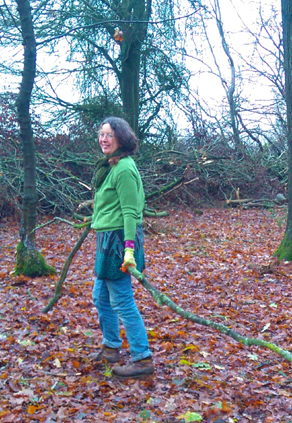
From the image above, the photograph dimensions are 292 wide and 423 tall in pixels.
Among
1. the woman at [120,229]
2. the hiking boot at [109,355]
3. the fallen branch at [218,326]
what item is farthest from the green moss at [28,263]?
the fallen branch at [218,326]

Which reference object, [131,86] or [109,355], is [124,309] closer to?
[109,355]

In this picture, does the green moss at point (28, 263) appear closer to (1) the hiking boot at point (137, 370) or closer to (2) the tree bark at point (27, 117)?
(2) the tree bark at point (27, 117)

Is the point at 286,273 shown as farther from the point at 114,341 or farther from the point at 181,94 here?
the point at 181,94

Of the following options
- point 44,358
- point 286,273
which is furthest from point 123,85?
point 44,358

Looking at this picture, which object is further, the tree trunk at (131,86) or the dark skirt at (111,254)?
the tree trunk at (131,86)

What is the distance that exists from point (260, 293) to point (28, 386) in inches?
140

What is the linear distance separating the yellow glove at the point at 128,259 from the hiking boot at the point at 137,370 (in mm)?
810

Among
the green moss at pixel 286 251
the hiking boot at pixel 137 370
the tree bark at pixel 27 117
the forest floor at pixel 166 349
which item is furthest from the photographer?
the green moss at pixel 286 251

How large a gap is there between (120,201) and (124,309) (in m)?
0.81

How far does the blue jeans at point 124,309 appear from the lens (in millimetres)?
3361

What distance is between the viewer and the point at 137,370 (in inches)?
136

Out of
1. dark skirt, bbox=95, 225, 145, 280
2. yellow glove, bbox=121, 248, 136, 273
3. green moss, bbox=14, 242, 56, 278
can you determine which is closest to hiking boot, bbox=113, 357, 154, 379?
dark skirt, bbox=95, 225, 145, 280

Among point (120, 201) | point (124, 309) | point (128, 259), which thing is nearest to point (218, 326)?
point (128, 259)

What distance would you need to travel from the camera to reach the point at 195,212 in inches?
509
